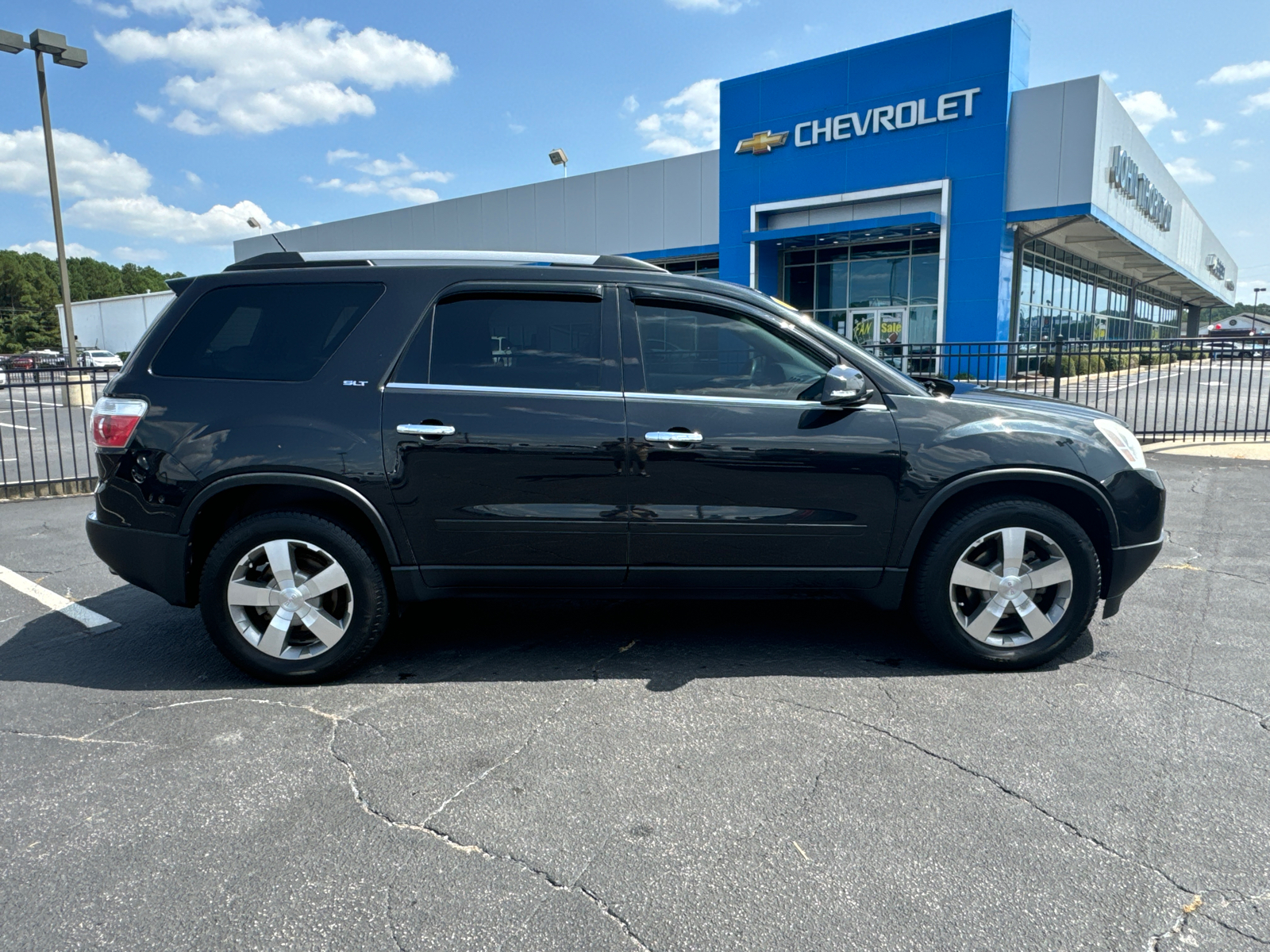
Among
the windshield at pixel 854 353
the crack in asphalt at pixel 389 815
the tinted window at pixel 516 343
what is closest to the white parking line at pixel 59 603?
the crack in asphalt at pixel 389 815

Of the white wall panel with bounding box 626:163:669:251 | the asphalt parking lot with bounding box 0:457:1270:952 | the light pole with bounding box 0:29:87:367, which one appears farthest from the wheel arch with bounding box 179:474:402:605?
the white wall panel with bounding box 626:163:669:251

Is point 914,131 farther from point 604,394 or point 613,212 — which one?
point 604,394

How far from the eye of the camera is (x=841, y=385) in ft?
11.6

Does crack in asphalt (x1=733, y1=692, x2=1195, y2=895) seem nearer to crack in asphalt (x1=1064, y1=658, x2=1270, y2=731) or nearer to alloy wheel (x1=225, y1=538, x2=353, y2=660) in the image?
crack in asphalt (x1=1064, y1=658, x2=1270, y2=731)

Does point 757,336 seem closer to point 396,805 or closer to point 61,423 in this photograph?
point 396,805

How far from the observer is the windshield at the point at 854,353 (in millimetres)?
3777

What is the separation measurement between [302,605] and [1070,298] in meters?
34.2

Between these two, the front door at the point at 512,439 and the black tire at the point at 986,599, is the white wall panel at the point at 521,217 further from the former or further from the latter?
the black tire at the point at 986,599

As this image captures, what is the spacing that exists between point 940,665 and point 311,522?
2999mm

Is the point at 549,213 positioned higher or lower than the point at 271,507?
higher

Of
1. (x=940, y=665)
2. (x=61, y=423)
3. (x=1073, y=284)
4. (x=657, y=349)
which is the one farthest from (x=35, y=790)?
(x=1073, y=284)

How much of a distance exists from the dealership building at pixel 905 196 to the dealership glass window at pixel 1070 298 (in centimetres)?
15

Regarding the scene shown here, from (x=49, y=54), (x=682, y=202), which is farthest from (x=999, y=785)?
(x=682, y=202)

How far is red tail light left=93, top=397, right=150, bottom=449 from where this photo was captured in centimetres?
369
